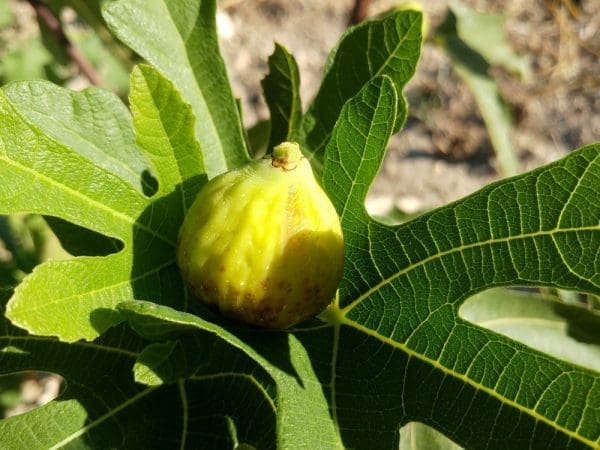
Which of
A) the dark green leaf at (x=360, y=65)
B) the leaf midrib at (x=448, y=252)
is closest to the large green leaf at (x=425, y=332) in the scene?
the leaf midrib at (x=448, y=252)

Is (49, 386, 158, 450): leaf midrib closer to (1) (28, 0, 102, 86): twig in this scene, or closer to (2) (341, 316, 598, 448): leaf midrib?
(2) (341, 316, 598, 448): leaf midrib

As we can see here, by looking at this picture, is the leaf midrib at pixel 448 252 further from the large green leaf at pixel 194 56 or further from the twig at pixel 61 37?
the twig at pixel 61 37

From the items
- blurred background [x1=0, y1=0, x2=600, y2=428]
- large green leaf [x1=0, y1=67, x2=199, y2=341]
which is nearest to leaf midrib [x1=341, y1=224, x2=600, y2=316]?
large green leaf [x1=0, y1=67, x2=199, y2=341]

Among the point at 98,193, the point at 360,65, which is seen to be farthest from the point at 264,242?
the point at 360,65

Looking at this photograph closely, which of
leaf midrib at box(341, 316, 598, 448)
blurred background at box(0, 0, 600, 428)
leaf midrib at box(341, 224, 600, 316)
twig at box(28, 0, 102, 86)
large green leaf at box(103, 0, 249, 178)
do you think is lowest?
leaf midrib at box(341, 316, 598, 448)

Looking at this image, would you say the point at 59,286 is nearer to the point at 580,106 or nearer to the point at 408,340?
the point at 408,340
